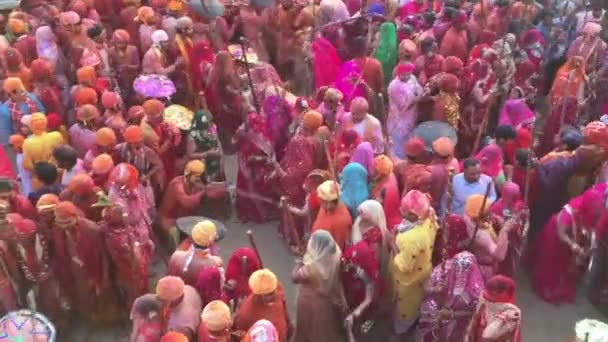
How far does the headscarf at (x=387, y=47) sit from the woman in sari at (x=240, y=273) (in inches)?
161

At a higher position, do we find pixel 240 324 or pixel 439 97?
pixel 439 97

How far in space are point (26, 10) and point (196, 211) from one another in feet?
14.3

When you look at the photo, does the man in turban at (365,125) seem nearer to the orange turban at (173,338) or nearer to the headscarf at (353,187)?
the headscarf at (353,187)

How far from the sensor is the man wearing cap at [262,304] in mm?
5039

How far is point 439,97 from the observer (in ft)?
25.0

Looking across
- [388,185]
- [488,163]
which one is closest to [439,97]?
[488,163]

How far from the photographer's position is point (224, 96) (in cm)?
832

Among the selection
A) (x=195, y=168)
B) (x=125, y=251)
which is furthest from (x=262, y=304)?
(x=195, y=168)

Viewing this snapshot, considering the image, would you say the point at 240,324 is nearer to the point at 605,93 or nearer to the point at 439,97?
the point at 439,97

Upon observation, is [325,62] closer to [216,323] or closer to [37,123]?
[37,123]

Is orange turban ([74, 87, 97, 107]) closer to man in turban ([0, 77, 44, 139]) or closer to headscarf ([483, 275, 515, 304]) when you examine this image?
man in turban ([0, 77, 44, 139])

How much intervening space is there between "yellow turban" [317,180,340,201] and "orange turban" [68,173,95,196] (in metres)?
1.92

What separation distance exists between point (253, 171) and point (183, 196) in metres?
0.92

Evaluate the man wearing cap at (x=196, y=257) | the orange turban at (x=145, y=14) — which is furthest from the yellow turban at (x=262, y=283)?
the orange turban at (x=145, y=14)
